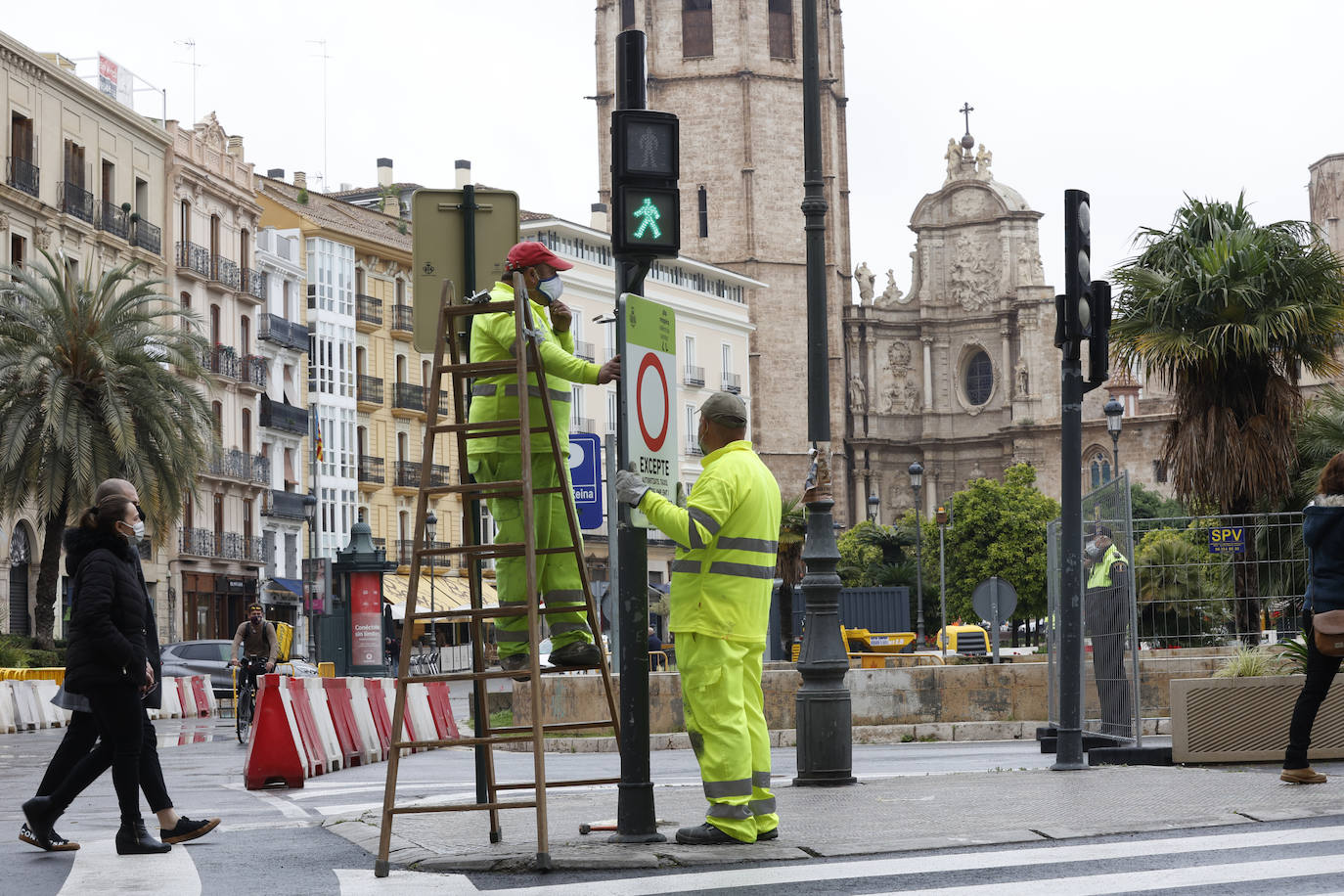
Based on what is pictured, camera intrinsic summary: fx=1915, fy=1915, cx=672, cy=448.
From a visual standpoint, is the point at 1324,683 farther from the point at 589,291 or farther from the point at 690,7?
the point at 690,7

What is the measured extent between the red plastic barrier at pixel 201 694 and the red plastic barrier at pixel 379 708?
1517cm

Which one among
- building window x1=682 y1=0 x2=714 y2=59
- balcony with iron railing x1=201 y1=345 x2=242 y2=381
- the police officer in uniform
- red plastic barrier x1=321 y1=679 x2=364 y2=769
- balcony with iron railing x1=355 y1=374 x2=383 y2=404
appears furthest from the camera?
building window x1=682 y1=0 x2=714 y2=59

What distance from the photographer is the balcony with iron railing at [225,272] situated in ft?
184

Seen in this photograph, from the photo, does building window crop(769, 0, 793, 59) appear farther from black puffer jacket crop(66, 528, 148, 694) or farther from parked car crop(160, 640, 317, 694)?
black puffer jacket crop(66, 528, 148, 694)

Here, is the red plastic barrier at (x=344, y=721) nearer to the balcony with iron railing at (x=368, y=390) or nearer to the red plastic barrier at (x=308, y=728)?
the red plastic barrier at (x=308, y=728)

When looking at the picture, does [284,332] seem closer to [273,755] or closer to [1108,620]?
[273,755]

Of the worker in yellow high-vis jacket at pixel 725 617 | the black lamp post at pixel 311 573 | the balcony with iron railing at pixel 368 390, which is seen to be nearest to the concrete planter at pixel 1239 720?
the worker in yellow high-vis jacket at pixel 725 617

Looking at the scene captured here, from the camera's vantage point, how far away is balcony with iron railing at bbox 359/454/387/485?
66000 mm

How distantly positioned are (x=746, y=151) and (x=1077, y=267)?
264 feet

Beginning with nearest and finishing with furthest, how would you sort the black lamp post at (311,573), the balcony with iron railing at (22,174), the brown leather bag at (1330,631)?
1. the brown leather bag at (1330,631)
2. the balcony with iron railing at (22,174)
3. the black lamp post at (311,573)

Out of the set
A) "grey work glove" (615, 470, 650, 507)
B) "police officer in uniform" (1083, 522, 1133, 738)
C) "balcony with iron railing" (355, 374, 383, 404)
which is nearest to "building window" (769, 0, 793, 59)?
"balcony with iron railing" (355, 374, 383, 404)

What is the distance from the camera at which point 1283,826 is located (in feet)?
25.6

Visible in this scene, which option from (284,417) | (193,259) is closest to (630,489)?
(193,259)

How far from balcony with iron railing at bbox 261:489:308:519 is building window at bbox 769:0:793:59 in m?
40.6
